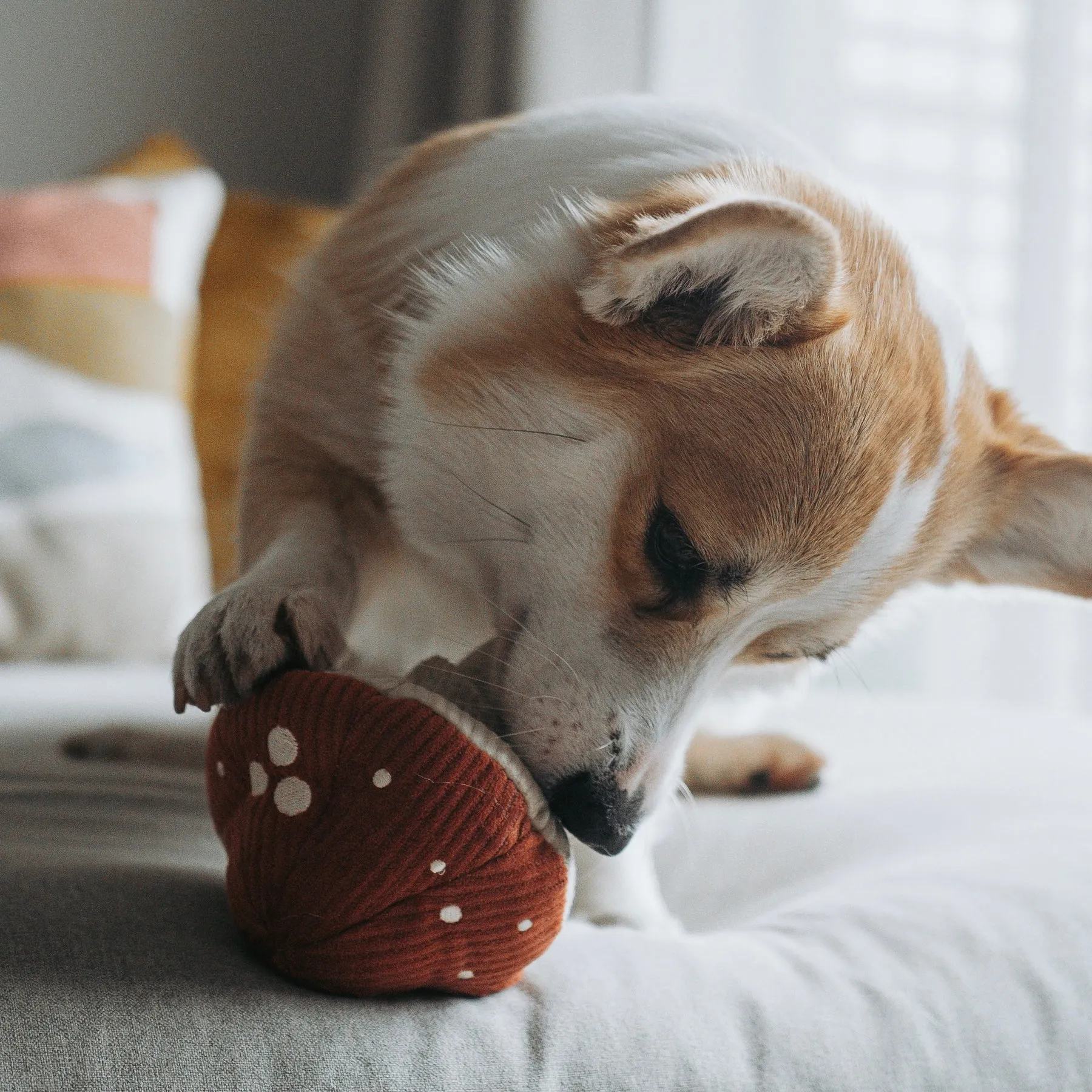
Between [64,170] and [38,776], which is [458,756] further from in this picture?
[64,170]

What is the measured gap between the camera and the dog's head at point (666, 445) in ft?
2.86

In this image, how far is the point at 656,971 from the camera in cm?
78

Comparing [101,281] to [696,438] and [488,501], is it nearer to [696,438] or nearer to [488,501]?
[488,501]

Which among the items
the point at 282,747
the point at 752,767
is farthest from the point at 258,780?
the point at 752,767

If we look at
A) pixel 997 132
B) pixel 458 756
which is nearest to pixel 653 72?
pixel 997 132

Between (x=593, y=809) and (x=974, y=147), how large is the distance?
187 cm

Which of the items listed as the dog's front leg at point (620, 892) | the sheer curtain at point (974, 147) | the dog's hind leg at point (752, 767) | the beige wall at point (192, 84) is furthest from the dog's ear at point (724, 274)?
the beige wall at point (192, 84)

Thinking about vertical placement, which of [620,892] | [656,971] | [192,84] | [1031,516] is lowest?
[620,892]

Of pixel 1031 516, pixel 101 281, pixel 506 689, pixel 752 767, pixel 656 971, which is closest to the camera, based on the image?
pixel 656 971

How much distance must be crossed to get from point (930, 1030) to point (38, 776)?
784 mm

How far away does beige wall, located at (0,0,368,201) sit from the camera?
109 inches

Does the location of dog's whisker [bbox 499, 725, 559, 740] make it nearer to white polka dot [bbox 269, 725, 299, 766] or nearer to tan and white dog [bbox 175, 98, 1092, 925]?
tan and white dog [bbox 175, 98, 1092, 925]

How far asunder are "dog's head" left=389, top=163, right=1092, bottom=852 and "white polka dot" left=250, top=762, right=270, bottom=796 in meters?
0.22

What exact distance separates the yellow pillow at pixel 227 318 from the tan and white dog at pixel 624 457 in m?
1.15
